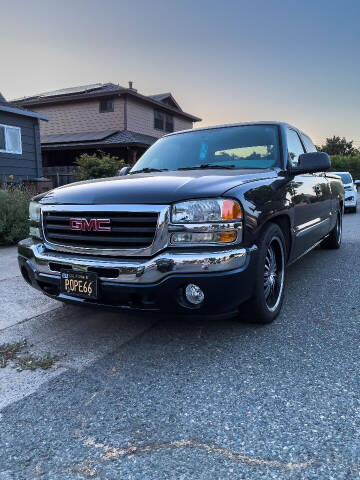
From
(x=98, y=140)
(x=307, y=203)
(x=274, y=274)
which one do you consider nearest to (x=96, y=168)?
(x=98, y=140)

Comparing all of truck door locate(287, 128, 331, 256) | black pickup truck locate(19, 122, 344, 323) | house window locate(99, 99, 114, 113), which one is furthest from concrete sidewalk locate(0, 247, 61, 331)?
house window locate(99, 99, 114, 113)

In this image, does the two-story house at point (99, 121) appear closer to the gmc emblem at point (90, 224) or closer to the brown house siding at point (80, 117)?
the brown house siding at point (80, 117)

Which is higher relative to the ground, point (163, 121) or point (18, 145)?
point (163, 121)

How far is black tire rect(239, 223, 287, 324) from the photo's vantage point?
298 centimetres

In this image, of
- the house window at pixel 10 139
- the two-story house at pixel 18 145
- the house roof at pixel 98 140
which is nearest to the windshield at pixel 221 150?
the two-story house at pixel 18 145

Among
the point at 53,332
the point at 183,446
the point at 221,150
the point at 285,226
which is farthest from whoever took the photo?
the point at 221,150

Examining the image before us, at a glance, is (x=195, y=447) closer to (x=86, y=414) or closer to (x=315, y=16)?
(x=86, y=414)

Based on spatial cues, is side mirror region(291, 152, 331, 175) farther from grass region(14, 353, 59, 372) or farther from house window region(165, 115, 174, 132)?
house window region(165, 115, 174, 132)

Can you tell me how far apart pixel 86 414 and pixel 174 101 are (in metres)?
27.0

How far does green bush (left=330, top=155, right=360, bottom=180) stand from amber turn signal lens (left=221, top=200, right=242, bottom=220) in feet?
112

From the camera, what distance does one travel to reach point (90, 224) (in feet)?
9.46

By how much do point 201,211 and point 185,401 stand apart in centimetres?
118

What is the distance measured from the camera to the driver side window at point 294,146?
4197mm

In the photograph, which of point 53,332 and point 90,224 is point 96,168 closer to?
point 53,332
